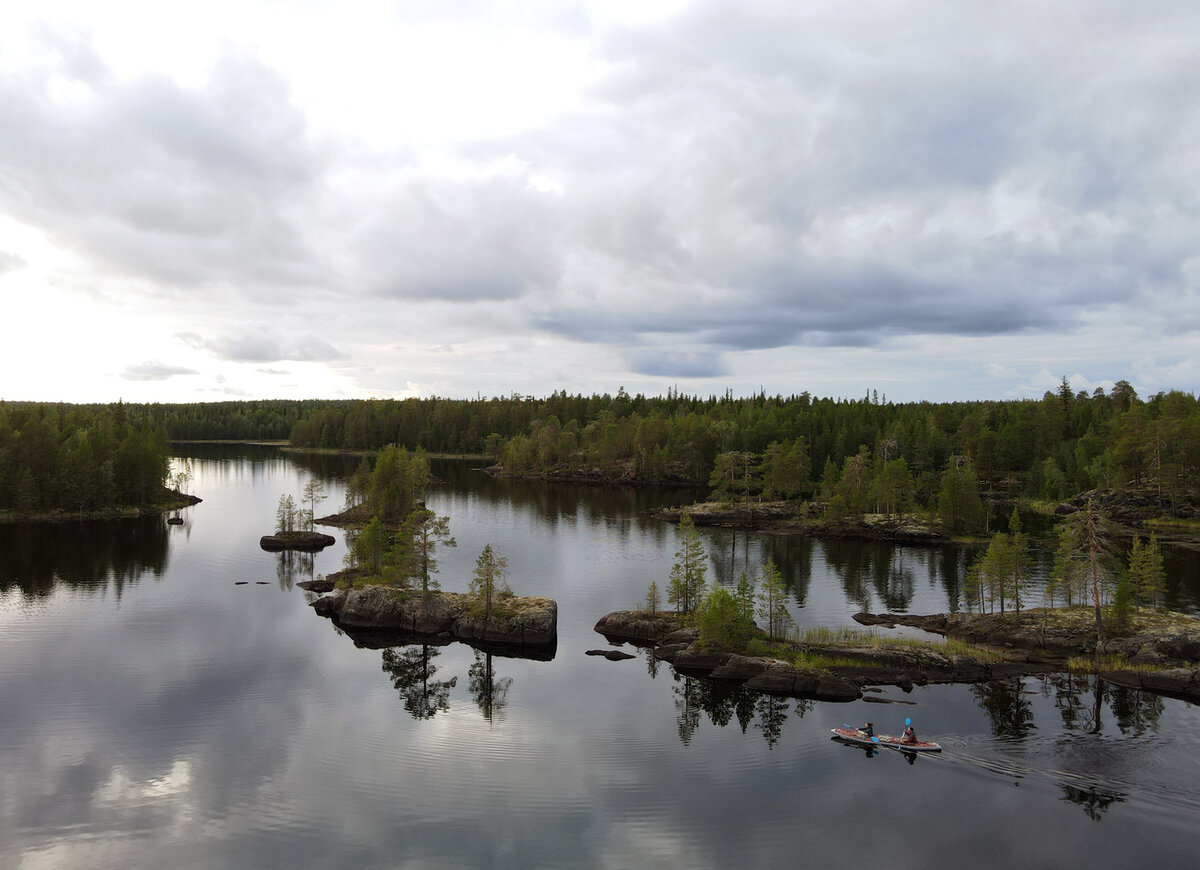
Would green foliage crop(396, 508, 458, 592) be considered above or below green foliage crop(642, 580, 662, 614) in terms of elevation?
above

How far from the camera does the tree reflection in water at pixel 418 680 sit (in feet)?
172

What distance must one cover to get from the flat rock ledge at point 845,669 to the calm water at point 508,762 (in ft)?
5.82

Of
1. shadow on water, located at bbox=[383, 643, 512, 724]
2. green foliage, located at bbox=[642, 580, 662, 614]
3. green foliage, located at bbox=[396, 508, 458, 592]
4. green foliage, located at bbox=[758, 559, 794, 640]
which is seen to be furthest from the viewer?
green foliage, located at bbox=[396, 508, 458, 592]

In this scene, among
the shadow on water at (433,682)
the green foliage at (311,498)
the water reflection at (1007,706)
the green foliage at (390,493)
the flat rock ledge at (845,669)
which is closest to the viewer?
the water reflection at (1007,706)

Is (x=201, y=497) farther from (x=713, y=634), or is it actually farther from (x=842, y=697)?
(x=842, y=697)

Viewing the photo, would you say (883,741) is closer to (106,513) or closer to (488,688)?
(488,688)

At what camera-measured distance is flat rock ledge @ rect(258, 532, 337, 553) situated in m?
109

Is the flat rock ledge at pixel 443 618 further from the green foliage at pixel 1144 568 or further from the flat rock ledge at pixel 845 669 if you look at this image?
the green foliage at pixel 1144 568

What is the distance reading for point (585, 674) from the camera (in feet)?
193

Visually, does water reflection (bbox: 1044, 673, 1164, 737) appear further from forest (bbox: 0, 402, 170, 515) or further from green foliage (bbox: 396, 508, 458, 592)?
forest (bbox: 0, 402, 170, 515)

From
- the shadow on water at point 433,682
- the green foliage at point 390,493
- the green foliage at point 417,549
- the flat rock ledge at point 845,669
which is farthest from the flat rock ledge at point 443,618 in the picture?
the green foliage at point 390,493

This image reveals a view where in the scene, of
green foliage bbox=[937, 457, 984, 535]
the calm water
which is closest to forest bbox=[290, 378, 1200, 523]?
green foliage bbox=[937, 457, 984, 535]

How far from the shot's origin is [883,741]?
149ft

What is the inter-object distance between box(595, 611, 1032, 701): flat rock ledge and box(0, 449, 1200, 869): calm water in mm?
1775
